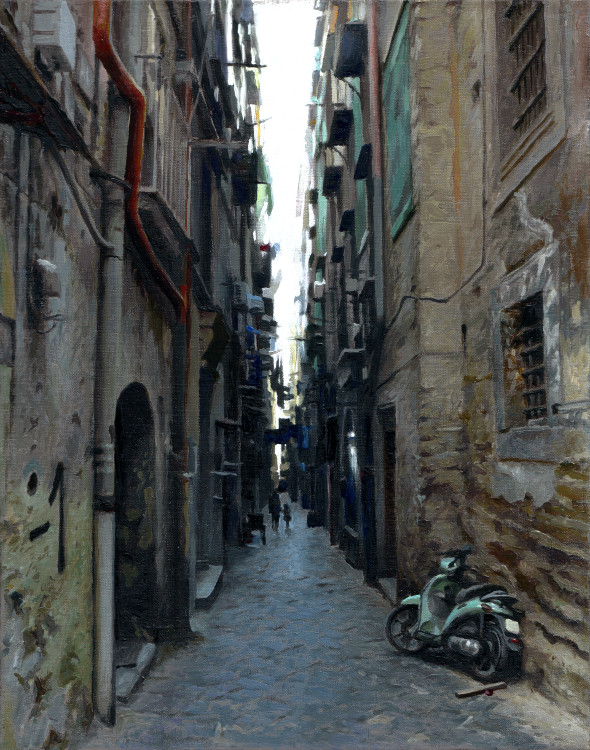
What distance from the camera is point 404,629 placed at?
7.66m

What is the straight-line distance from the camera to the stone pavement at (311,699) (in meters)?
5.12

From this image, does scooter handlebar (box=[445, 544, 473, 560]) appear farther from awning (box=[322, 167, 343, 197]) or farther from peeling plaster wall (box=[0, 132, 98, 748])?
awning (box=[322, 167, 343, 197])

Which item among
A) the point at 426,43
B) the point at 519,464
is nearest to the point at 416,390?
the point at 519,464

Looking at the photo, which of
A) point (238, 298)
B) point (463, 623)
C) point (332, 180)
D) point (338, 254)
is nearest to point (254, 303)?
point (238, 298)

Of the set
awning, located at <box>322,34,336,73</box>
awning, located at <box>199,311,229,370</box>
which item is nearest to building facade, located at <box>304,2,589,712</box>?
awning, located at <box>199,311,229,370</box>

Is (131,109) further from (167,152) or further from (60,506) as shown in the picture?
(60,506)

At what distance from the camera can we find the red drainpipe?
5.14 m

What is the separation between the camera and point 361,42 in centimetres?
1352

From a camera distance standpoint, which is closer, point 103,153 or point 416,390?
point 103,153

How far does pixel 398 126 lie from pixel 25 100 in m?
7.92

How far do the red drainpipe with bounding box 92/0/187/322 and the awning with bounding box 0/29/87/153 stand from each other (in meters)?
1.29

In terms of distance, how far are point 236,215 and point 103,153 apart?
13.9 m

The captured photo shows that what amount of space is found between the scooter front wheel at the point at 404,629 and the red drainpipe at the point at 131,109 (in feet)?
14.1

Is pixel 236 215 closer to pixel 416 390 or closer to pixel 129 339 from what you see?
pixel 416 390
